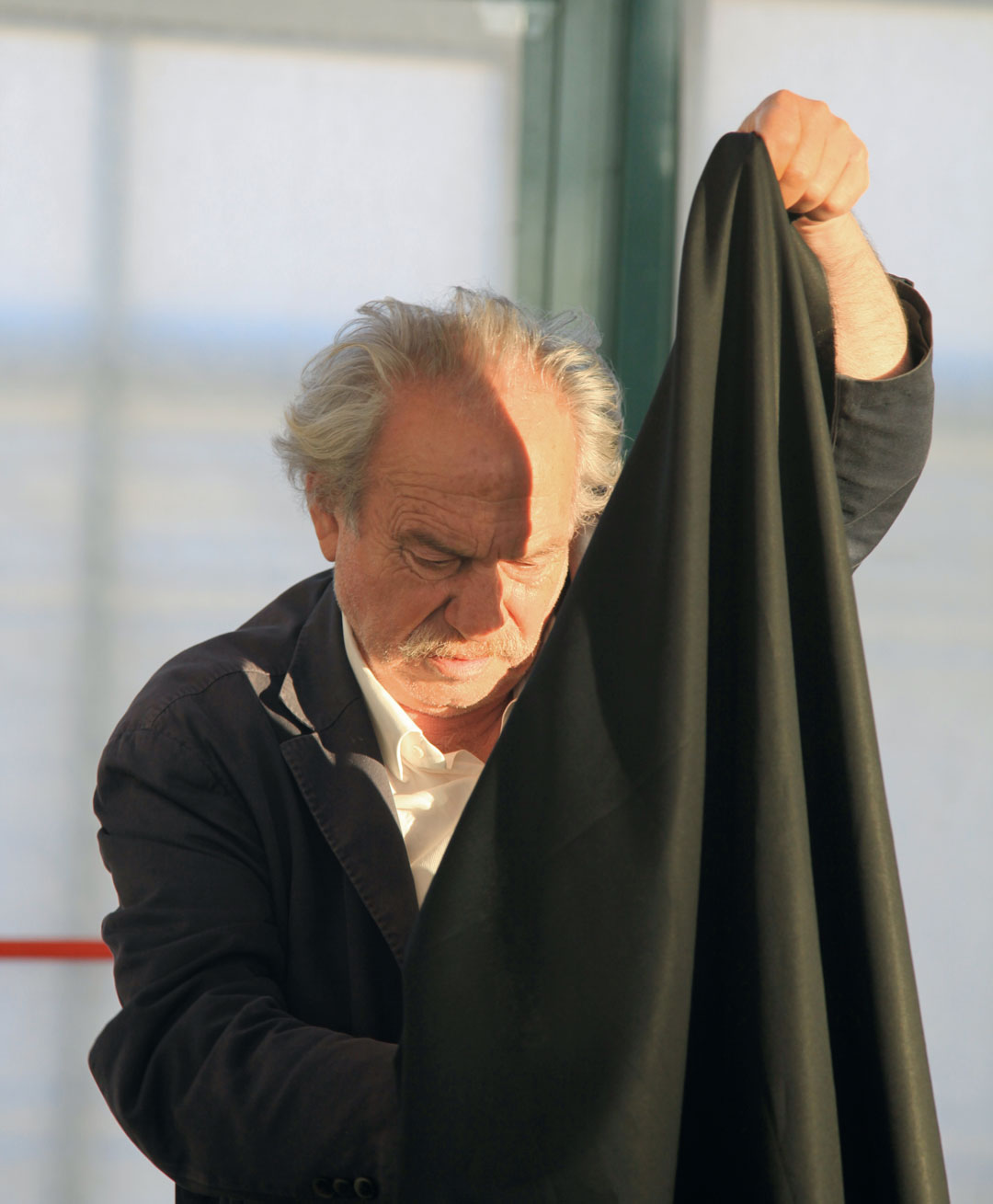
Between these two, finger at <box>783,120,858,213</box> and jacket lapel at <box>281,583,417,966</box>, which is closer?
finger at <box>783,120,858,213</box>

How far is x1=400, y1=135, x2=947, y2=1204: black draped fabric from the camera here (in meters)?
0.66

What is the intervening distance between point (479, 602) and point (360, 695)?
18cm

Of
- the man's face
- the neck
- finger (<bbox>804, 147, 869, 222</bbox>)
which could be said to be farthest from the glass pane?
finger (<bbox>804, 147, 869, 222</bbox>)

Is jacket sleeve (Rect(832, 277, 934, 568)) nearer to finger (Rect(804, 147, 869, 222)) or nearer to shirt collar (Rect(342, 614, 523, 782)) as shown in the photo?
finger (Rect(804, 147, 869, 222))

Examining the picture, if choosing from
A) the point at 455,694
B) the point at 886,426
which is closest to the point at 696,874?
the point at 886,426

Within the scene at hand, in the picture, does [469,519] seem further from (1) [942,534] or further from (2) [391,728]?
(1) [942,534]

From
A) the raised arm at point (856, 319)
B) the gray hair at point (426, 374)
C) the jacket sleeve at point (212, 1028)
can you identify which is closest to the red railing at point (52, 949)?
the jacket sleeve at point (212, 1028)

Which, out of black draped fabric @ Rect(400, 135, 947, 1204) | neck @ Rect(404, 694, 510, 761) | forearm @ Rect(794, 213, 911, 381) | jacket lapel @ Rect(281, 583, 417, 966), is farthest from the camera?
neck @ Rect(404, 694, 510, 761)

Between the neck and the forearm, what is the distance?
687 mm

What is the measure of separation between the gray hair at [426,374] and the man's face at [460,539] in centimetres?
2

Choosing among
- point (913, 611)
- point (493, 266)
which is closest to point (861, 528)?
point (913, 611)

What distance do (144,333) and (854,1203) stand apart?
2.63m

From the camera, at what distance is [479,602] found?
4.69ft

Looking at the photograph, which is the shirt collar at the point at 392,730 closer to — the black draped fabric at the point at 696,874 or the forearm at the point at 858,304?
the forearm at the point at 858,304
